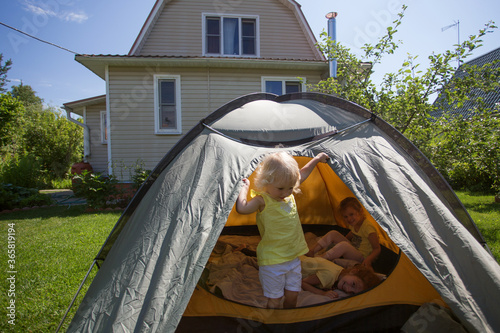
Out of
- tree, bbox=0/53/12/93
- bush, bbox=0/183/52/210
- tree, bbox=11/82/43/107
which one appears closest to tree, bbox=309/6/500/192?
bush, bbox=0/183/52/210

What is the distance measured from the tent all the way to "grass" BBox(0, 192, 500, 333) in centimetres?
66

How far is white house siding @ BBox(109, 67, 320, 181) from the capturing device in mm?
8023

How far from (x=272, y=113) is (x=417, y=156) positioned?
45.6 inches

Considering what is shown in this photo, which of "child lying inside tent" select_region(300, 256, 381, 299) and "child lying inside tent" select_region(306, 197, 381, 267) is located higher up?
"child lying inside tent" select_region(306, 197, 381, 267)

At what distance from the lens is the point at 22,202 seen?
7004 millimetres

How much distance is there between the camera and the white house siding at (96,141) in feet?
32.7

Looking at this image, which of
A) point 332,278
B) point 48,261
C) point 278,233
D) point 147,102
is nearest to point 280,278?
point 278,233

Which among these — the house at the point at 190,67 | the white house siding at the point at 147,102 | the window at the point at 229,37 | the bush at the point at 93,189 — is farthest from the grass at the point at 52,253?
the window at the point at 229,37

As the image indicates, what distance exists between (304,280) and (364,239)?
83 centimetres

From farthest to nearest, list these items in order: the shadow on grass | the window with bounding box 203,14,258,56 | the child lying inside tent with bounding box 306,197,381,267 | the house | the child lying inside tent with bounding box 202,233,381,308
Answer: the window with bounding box 203,14,258,56 < the house < the shadow on grass < the child lying inside tent with bounding box 306,197,381,267 < the child lying inside tent with bounding box 202,233,381,308

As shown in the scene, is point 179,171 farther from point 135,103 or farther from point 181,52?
point 181,52

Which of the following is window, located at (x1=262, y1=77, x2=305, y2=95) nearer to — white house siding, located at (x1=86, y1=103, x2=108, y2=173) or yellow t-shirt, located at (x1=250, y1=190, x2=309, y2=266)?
white house siding, located at (x1=86, y1=103, x2=108, y2=173)

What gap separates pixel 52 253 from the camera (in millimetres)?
3840

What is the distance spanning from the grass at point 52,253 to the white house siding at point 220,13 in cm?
511
